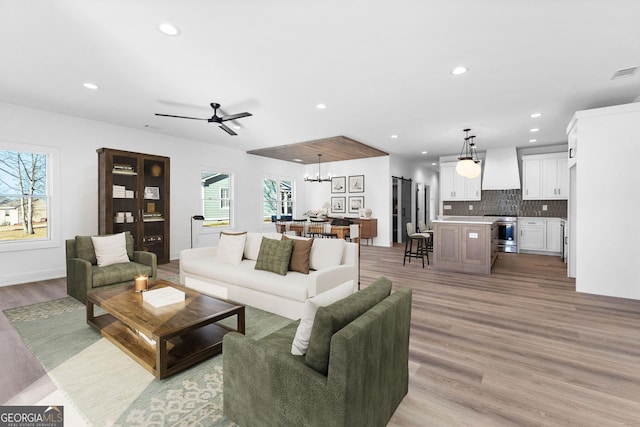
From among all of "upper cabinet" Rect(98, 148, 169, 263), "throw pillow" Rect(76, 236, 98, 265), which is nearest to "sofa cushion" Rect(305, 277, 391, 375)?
"throw pillow" Rect(76, 236, 98, 265)

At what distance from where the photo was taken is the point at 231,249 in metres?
4.05

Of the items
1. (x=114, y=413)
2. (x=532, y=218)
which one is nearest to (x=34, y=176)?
(x=114, y=413)

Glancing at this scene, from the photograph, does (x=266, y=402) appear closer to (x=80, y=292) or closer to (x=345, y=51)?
(x=345, y=51)

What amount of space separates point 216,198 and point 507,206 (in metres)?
8.02

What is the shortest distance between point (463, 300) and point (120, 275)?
179 inches

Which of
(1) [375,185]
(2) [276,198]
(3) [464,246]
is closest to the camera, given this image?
(3) [464,246]

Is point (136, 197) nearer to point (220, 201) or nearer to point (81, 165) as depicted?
point (81, 165)

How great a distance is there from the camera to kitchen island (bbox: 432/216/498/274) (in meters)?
5.34

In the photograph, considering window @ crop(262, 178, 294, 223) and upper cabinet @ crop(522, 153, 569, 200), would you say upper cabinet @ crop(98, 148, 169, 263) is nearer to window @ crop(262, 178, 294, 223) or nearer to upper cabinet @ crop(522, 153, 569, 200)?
window @ crop(262, 178, 294, 223)

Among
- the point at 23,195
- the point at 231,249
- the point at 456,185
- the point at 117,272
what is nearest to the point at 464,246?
the point at 456,185

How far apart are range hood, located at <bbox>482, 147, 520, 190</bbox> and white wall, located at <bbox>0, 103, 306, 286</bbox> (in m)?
7.02

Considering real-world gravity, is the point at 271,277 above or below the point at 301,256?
below

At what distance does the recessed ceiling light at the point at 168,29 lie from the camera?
2.60 metres

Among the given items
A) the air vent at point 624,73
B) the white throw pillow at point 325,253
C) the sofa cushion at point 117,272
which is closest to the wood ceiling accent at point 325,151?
the white throw pillow at point 325,253
